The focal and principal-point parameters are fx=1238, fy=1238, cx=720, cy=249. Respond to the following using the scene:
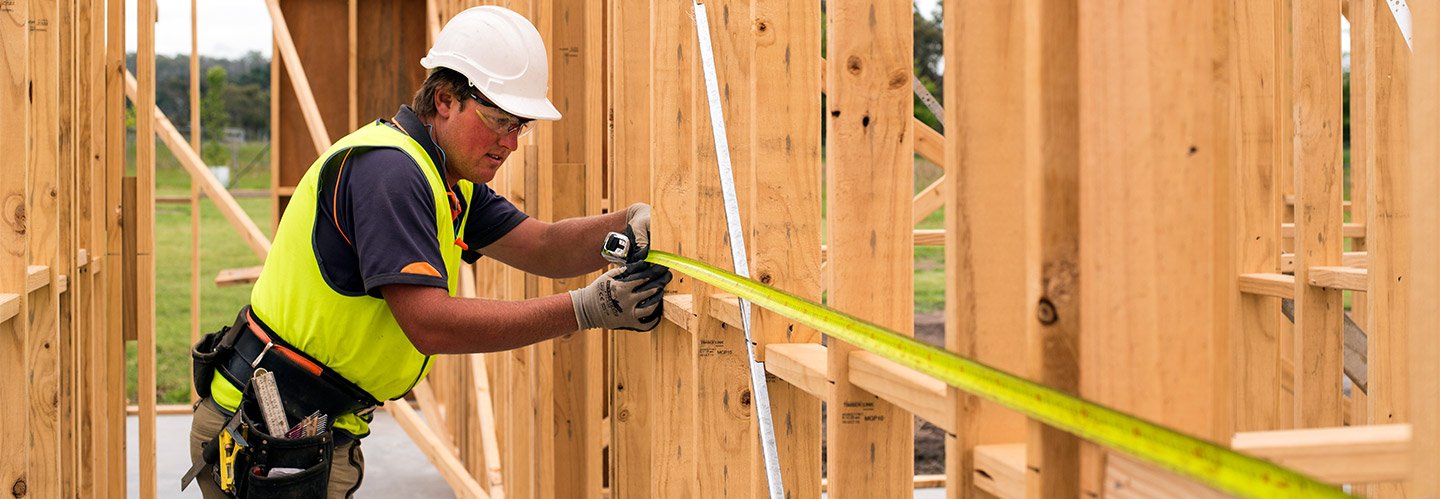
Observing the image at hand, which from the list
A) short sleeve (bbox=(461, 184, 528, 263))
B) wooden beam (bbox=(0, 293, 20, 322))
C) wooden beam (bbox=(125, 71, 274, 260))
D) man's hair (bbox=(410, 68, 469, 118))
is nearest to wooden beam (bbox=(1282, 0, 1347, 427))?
short sleeve (bbox=(461, 184, 528, 263))

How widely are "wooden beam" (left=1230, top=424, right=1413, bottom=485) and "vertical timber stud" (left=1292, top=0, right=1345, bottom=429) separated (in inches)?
139

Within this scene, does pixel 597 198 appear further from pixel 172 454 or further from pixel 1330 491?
pixel 172 454

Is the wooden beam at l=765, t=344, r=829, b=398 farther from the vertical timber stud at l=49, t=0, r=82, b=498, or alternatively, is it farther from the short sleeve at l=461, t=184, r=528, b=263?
the vertical timber stud at l=49, t=0, r=82, b=498

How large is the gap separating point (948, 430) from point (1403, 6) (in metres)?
2.68

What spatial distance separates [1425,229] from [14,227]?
3.51m

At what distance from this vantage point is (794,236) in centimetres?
221

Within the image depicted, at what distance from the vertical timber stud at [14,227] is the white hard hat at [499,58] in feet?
4.08

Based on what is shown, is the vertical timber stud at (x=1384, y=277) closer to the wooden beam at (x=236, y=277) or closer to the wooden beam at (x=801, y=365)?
the wooden beam at (x=801, y=365)

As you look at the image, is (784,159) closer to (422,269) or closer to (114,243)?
(422,269)

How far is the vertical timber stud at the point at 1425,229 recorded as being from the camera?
974mm

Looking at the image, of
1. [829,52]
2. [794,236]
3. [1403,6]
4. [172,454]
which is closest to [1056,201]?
[829,52]

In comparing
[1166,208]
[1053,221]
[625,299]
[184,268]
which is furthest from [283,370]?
[184,268]

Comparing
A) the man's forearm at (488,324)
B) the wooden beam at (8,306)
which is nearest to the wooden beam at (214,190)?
the wooden beam at (8,306)

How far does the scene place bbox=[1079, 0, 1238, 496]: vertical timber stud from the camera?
1056mm
